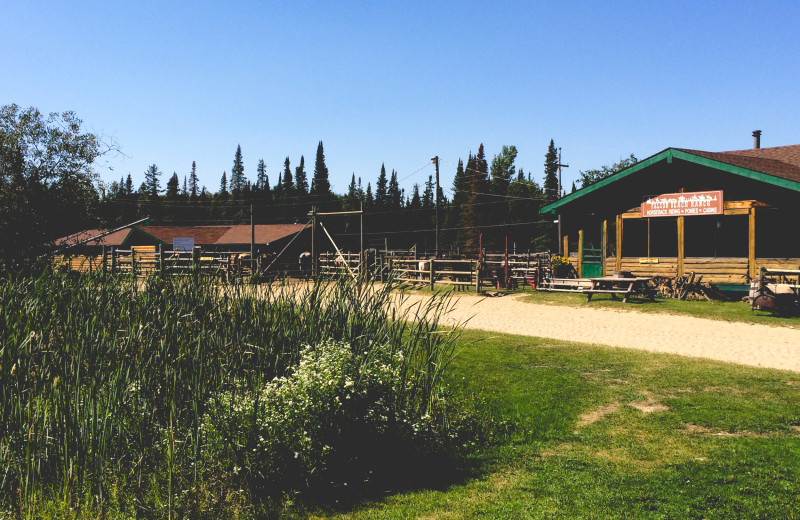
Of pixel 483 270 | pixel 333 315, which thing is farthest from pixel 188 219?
pixel 333 315

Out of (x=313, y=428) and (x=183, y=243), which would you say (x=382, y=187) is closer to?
(x=183, y=243)

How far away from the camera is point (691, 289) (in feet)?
65.5

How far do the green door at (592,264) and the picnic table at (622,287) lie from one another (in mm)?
2935

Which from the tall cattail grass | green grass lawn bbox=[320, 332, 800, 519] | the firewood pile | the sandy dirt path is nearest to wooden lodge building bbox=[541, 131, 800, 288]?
the firewood pile

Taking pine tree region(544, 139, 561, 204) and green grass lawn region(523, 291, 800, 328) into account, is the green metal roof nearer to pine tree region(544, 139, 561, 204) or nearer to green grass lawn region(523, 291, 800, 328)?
green grass lawn region(523, 291, 800, 328)

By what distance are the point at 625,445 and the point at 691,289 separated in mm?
16332

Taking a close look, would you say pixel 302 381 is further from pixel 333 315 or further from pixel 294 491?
pixel 333 315

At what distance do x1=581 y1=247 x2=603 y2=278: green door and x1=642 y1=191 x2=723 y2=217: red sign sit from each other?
283 cm

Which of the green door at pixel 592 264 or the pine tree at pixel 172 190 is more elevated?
the pine tree at pixel 172 190

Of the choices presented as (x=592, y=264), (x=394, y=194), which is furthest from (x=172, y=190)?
(x=592, y=264)

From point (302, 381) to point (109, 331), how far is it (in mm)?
2689

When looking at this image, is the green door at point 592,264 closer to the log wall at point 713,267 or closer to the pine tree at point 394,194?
the log wall at point 713,267

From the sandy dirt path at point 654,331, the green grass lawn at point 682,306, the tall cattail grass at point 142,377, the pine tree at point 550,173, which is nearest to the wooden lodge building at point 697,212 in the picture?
the green grass lawn at point 682,306

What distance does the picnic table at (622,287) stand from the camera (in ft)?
61.2
